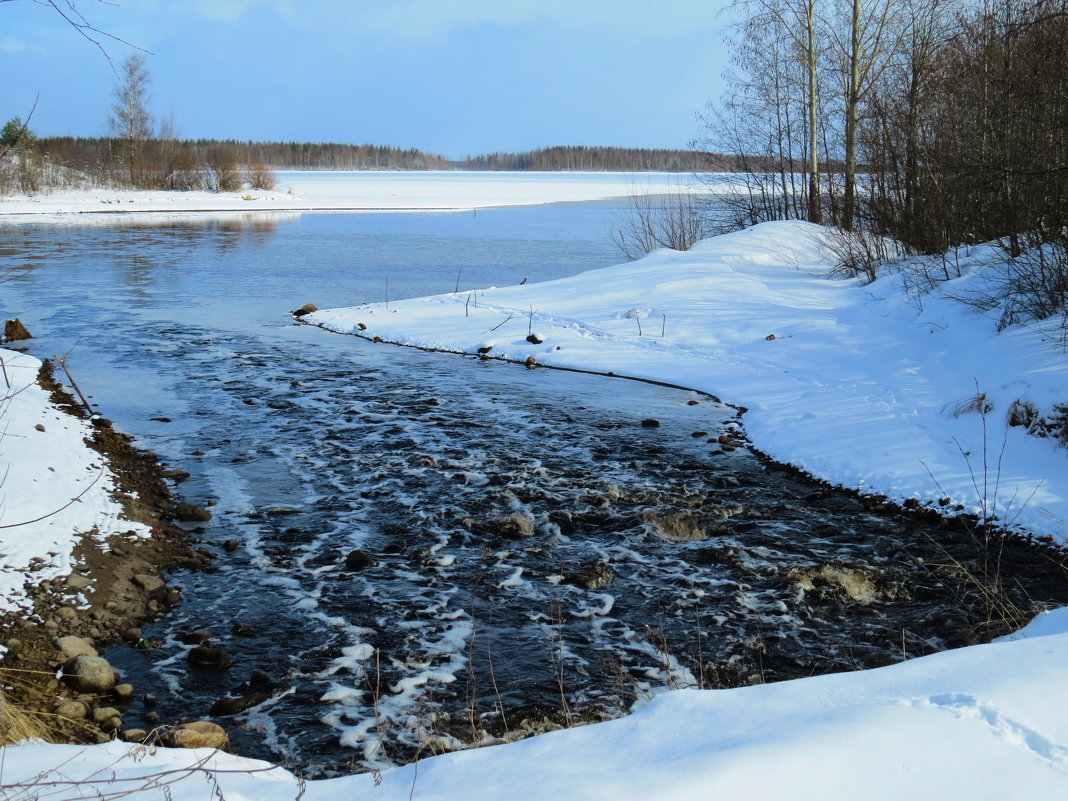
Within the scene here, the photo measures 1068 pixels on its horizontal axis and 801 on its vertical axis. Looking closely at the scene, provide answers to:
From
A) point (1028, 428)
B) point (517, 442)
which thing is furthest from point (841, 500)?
point (517, 442)

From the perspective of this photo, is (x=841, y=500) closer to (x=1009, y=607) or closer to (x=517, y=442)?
(x=1009, y=607)

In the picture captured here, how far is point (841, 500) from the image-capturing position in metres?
7.02

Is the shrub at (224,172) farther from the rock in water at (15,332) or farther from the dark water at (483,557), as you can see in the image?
the dark water at (483,557)

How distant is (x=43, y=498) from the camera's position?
575 centimetres

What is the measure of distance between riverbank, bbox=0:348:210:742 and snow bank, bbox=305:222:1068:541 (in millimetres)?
5145

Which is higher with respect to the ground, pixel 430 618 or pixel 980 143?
pixel 980 143

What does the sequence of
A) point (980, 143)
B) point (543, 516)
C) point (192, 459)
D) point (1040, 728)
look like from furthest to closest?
point (980, 143) → point (192, 459) → point (543, 516) → point (1040, 728)

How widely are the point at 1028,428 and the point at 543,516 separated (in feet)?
12.9

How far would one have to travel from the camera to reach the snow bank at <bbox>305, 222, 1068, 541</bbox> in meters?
7.12

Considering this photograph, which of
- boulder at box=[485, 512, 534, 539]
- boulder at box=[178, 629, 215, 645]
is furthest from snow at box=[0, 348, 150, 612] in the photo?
boulder at box=[485, 512, 534, 539]

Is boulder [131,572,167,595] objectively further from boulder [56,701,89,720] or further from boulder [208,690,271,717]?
boulder [208,690,271,717]

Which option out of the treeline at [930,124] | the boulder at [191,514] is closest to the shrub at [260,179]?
the treeline at [930,124]

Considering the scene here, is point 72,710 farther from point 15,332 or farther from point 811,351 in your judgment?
point 15,332

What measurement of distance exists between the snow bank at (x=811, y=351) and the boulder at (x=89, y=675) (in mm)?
5406
